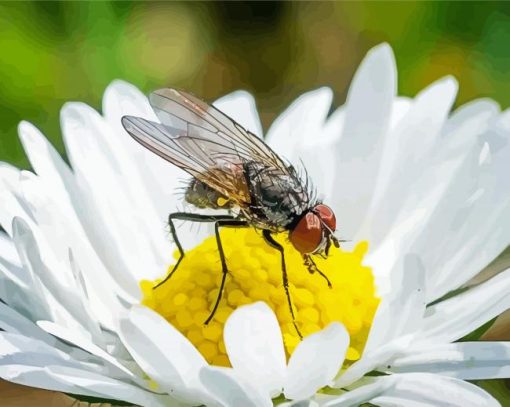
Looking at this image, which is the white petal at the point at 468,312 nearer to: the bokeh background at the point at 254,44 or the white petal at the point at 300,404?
the white petal at the point at 300,404

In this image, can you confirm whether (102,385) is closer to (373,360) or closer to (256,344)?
(256,344)

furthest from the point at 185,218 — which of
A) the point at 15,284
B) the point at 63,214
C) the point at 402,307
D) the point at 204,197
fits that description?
the point at 402,307

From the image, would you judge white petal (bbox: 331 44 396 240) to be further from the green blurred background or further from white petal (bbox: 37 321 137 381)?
the green blurred background

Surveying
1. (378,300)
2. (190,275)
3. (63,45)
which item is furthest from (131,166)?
(63,45)

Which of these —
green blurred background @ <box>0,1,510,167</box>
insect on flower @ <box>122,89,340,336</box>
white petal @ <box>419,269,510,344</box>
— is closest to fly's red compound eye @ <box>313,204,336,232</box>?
insect on flower @ <box>122,89,340,336</box>

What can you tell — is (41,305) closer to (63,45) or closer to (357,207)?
(357,207)

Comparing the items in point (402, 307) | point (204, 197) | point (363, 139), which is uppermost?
point (363, 139)
